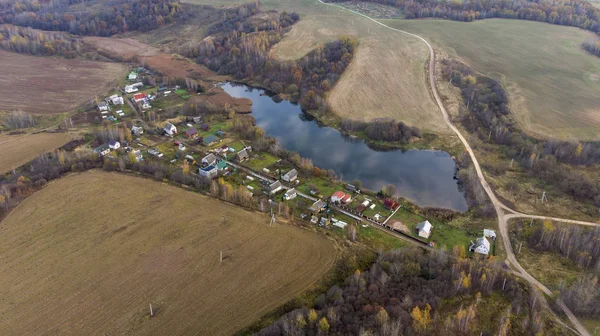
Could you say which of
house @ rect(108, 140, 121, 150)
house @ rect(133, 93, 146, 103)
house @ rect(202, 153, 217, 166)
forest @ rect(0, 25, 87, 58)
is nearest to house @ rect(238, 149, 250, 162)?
house @ rect(202, 153, 217, 166)

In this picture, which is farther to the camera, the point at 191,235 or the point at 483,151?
the point at 483,151

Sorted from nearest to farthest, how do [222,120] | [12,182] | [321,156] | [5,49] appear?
[12,182], [321,156], [222,120], [5,49]

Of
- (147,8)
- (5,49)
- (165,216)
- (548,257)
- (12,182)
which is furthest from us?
(147,8)

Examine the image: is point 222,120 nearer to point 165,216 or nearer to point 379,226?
point 165,216

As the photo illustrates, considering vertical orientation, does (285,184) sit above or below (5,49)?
below

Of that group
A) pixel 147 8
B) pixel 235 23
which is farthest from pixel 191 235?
pixel 147 8

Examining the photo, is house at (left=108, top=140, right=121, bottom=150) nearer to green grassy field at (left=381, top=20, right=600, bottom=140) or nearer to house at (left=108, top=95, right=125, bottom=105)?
house at (left=108, top=95, right=125, bottom=105)

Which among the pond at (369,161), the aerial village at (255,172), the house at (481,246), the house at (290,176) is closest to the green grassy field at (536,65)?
the pond at (369,161)
